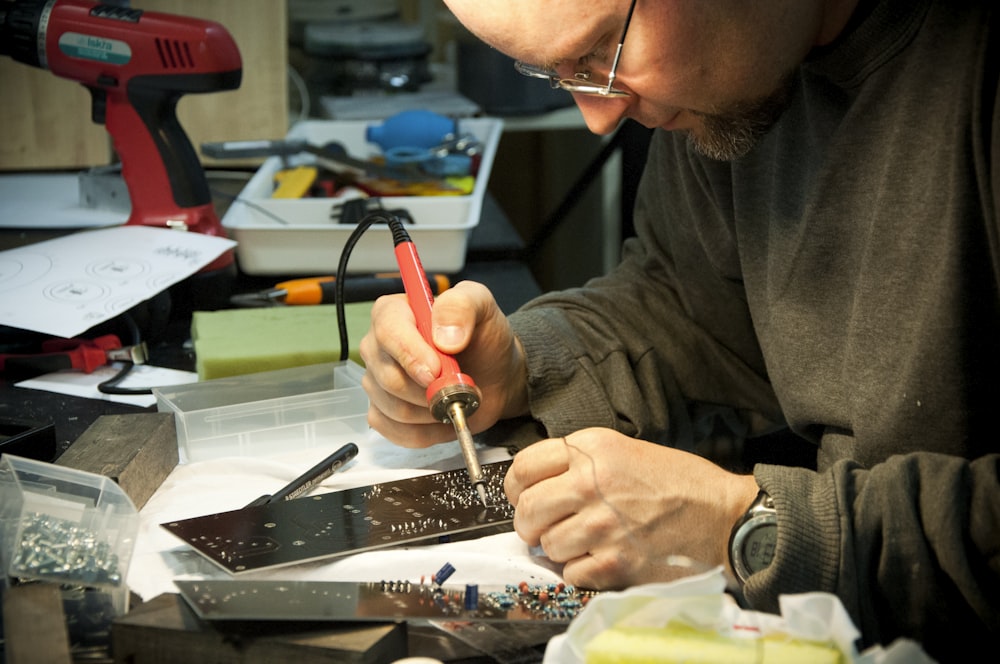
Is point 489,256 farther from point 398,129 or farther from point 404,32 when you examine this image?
point 404,32

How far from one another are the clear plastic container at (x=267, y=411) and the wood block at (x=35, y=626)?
0.35 metres

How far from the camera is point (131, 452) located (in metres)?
0.97

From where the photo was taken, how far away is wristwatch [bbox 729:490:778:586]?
0.85 meters

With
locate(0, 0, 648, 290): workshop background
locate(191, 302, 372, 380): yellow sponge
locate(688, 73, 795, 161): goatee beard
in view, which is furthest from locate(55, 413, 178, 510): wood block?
locate(0, 0, 648, 290): workshop background

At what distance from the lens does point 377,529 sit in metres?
0.92

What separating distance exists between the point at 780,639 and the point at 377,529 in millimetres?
393

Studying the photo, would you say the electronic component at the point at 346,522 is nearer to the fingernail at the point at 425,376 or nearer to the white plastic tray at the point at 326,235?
the fingernail at the point at 425,376

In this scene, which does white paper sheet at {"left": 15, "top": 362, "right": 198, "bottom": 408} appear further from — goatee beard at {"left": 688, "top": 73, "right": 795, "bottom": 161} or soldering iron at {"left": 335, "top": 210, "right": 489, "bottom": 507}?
goatee beard at {"left": 688, "top": 73, "right": 795, "bottom": 161}

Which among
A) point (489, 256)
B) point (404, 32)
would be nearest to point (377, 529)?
point (489, 256)

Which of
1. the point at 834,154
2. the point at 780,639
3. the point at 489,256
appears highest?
the point at 834,154

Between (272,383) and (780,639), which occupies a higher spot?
(780,639)

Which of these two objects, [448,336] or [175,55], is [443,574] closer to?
[448,336]

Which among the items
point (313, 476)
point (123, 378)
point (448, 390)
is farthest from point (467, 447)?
point (123, 378)

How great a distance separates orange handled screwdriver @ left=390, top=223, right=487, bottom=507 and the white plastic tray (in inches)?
17.1
